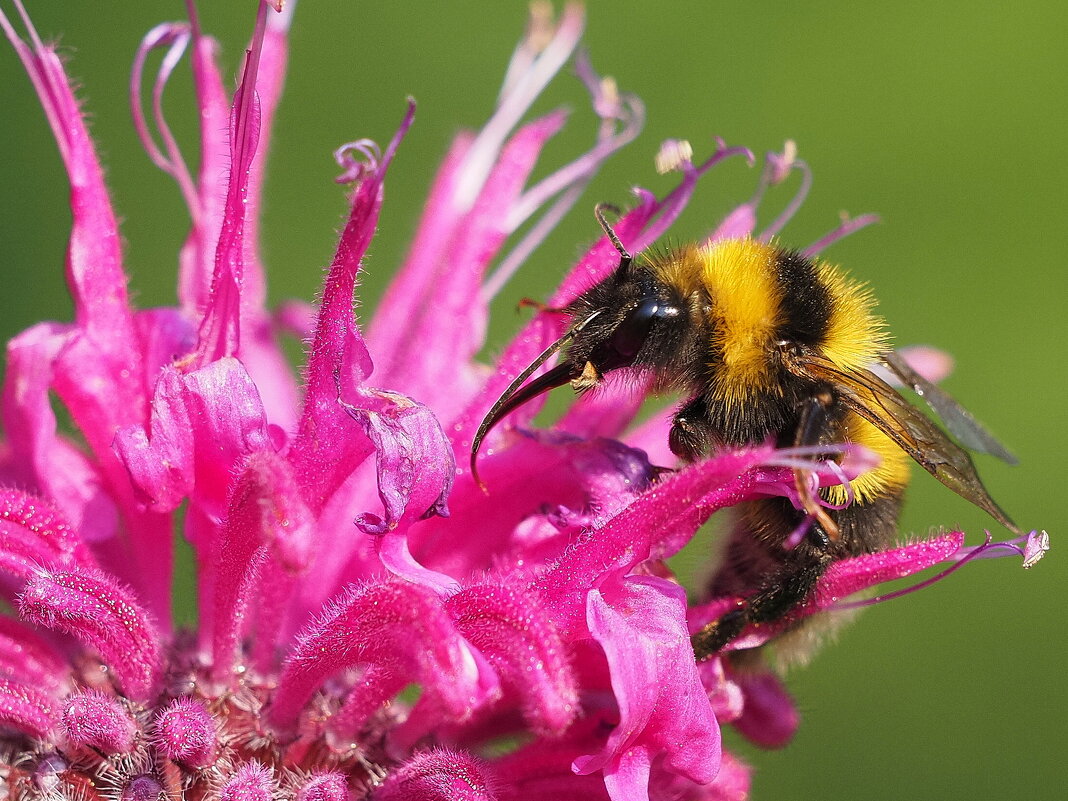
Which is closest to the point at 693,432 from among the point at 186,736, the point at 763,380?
the point at 763,380

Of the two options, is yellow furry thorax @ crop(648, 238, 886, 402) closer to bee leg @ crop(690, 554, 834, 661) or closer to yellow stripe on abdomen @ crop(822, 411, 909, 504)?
yellow stripe on abdomen @ crop(822, 411, 909, 504)

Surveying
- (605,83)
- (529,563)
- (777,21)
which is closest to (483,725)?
(529,563)

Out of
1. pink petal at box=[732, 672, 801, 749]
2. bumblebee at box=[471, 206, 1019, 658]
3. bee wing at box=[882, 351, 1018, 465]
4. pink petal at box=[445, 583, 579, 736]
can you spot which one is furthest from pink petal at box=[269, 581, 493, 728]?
bee wing at box=[882, 351, 1018, 465]

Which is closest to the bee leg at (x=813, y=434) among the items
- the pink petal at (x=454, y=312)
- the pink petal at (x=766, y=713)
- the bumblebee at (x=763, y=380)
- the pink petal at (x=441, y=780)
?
the bumblebee at (x=763, y=380)

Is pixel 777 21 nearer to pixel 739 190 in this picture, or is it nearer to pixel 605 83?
pixel 739 190

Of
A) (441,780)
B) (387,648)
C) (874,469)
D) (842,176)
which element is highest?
(874,469)

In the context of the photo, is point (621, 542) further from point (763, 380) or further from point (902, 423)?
point (902, 423)

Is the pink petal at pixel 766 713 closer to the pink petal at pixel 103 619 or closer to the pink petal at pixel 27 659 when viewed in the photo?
the pink petal at pixel 103 619
